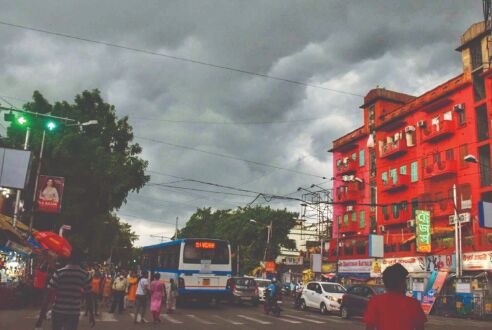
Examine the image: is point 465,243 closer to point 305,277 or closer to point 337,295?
point 337,295

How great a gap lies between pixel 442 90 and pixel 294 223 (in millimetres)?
37697

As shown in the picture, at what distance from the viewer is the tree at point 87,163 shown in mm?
32062

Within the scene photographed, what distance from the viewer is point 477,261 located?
32812mm

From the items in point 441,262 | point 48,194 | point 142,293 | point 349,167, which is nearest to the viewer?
point 142,293

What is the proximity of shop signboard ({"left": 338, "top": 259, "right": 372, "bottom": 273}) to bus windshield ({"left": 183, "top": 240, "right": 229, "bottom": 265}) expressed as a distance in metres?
23.4

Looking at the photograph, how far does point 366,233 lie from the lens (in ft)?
164

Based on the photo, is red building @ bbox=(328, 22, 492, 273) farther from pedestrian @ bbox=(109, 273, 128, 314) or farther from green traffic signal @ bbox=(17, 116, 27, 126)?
green traffic signal @ bbox=(17, 116, 27, 126)

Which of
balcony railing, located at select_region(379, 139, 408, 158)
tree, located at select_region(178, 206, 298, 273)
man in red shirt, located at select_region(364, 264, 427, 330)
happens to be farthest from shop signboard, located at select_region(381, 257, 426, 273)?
man in red shirt, located at select_region(364, 264, 427, 330)

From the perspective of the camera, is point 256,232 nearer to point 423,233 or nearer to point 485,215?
point 423,233

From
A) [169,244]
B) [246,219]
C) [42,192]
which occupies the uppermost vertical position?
[246,219]

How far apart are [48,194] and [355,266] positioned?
31427 mm

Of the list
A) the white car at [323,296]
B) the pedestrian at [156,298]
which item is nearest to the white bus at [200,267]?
the white car at [323,296]

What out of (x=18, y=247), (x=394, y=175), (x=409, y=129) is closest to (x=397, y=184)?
(x=394, y=175)

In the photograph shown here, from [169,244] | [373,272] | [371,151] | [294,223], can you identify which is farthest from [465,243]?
[294,223]
